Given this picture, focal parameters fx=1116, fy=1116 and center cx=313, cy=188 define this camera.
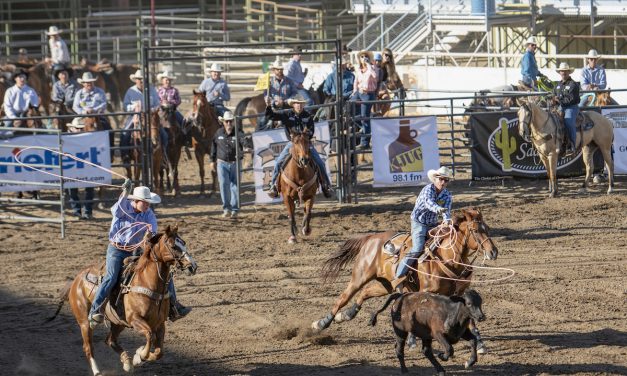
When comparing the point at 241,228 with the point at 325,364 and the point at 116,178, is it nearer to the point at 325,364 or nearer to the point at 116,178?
the point at 116,178

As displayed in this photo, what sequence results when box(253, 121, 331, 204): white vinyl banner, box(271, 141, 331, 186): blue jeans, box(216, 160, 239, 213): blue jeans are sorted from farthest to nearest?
box(216, 160, 239, 213): blue jeans
box(253, 121, 331, 204): white vinyl banner
box(271, 141, 331, 186): blue jeans

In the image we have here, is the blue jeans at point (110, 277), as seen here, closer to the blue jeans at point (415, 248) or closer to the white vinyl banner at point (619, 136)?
the blue jeans at point (415, 248)

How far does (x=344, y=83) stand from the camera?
23297 millimetres

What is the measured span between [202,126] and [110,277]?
10541 millimetres

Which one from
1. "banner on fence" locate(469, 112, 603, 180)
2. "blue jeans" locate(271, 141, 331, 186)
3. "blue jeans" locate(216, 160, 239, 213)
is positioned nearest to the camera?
"blue jeans" locate(271, 141, 331, 186)

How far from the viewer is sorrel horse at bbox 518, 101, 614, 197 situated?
748 inches

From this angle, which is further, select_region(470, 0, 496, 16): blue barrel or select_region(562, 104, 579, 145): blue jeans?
select_region(470, 0, 496, 16): blue barrel

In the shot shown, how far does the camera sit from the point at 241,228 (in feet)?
57.5

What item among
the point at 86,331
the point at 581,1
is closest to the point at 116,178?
the point at 86,331

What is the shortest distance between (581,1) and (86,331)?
24.1m

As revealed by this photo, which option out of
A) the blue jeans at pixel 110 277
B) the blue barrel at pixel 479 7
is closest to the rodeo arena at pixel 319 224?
the blue jeans at pixel 110 277

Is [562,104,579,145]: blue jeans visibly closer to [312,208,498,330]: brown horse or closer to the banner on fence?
the banner on fence

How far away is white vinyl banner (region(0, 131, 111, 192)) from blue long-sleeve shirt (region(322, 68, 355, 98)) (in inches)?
254

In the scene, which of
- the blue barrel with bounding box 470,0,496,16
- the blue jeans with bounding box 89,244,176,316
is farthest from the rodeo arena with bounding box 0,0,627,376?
the blue barrel with bounding box 470,0,496,16
